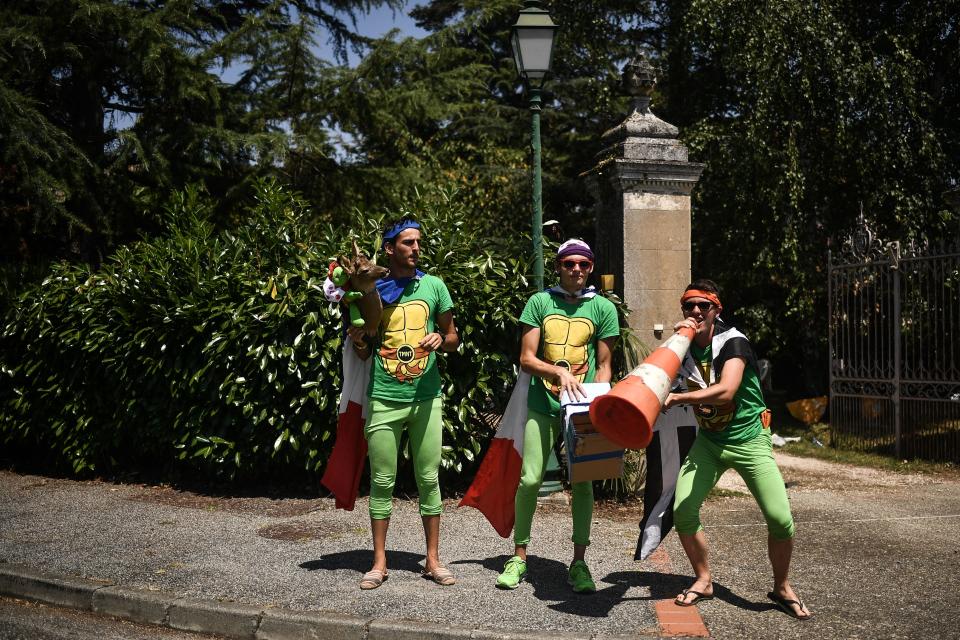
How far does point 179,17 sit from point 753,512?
10329mm

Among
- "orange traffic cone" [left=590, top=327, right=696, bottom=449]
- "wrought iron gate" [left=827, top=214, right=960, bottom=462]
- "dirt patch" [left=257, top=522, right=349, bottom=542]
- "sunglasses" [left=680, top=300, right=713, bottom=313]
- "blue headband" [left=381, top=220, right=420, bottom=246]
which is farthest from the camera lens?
"wrought iron gate" [left=827, top=214, right=960, bottom=462]

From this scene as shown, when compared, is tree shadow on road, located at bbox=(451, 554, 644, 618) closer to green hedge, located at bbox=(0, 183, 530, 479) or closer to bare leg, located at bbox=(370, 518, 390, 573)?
bare leg, located at bbox=(370, 518, 390, 573)

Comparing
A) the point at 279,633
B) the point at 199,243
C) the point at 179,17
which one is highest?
the point at 179,17

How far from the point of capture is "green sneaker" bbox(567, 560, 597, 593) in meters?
4.91

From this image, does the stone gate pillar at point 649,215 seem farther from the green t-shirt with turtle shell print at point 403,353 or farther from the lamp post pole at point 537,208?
the green t-shirt with turtle shell print at point 403,353

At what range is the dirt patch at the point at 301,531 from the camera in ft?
20.9

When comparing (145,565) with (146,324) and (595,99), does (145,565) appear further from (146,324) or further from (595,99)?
(595,99)

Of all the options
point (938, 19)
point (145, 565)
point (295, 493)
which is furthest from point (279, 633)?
point (938, 19)

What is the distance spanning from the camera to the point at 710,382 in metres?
4.63

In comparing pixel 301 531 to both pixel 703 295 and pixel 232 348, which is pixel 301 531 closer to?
pixel 232 348

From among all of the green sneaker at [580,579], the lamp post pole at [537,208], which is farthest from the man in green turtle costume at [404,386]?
the lamp post pole at [537,208]

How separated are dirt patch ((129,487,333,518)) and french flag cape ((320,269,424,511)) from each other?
193 cm

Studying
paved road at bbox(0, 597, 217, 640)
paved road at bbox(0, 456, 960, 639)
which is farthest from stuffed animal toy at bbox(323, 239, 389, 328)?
paved road at bbox(0, 597, 217, 640)

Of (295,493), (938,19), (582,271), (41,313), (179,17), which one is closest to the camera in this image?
(582,271)
